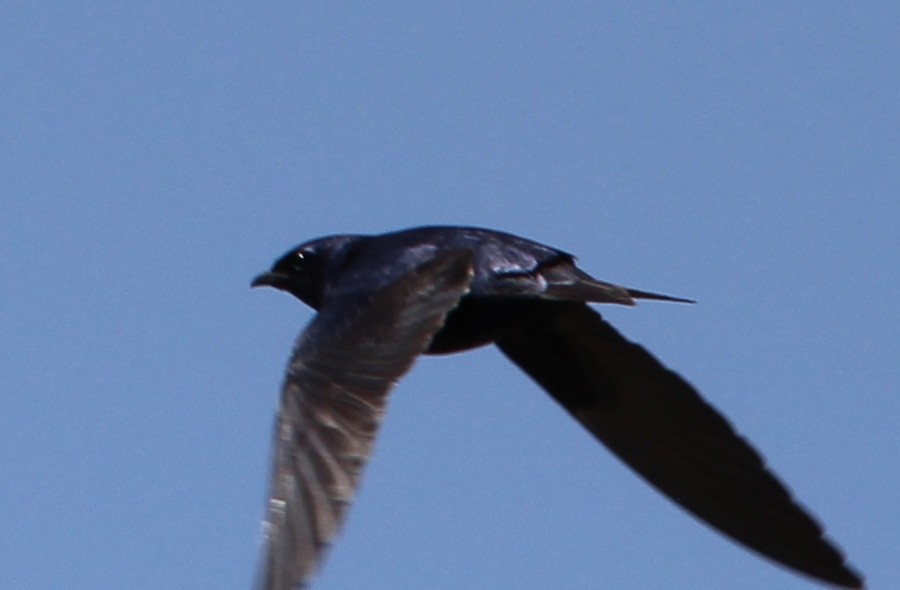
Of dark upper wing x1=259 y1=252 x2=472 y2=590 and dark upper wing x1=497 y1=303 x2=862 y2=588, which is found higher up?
dark upper wing x1=497 y1=303 x2=862 y2=588

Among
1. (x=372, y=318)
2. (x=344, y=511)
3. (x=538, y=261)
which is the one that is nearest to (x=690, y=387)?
(x=538, y=261)

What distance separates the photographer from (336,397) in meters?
9.69

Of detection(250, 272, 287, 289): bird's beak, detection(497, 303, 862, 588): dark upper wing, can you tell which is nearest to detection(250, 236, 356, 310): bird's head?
detection(250, 272, 287, 289): bird's beak

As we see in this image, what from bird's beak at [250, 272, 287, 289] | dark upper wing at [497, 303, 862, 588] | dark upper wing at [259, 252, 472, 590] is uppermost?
bird's beak at [250, 272, 287, 289]

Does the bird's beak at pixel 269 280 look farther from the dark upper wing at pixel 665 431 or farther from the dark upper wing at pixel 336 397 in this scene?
the dark upper wing at pixel 336 397

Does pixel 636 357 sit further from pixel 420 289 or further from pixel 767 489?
pixel 420 289

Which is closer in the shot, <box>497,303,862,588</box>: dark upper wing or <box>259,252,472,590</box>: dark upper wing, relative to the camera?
<box>259,252,472,590</box>: dark upper wing

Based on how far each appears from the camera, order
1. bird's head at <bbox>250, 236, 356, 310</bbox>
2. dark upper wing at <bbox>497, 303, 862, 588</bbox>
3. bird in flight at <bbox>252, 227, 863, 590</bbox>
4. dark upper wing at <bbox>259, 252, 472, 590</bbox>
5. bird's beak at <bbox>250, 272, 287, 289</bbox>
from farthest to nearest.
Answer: bird's beak at <bbox>250, 272, 287, 289</bbox>, bird's head at <bbox>250, 236, 356, 310</bbox>, dark upper wing at <bbox>497, 303, 862, 588</bbox>, bird in flight at <bbox>252, 227, 863, 590</bbox>, dark upper wing at <bbox>259, 252, 472, 590</bbox>

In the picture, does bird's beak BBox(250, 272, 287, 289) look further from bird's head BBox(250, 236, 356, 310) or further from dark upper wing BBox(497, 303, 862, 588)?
dark upper wing BBox(497, 303, 862, 588)

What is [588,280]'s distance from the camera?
11.0m

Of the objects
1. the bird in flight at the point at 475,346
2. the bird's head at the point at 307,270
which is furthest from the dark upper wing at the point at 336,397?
the bird's head at the point at 307,270

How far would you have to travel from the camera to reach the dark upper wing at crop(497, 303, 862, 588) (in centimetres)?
1144

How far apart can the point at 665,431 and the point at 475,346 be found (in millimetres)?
948

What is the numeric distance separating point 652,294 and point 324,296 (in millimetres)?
1460
